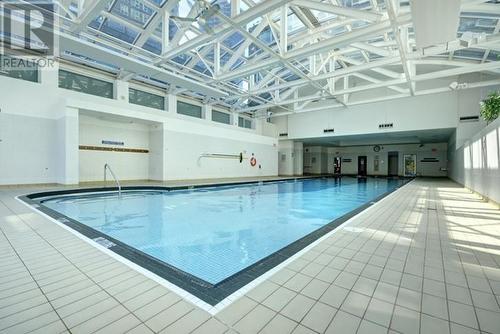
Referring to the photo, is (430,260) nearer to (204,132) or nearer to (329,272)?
(329,272)

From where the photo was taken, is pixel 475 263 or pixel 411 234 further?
pixel 411 234

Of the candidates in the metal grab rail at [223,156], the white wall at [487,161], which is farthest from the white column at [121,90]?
the white wall at [487,161]

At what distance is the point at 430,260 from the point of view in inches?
76.0

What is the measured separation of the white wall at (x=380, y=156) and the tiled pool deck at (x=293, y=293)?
647 inches

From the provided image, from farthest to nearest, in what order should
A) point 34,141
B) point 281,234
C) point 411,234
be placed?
point 34,141 < point 281,234 < point 411,234

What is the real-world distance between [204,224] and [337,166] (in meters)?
17.6

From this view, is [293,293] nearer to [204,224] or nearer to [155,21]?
[204,224]

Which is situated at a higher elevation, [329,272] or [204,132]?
[204,132]

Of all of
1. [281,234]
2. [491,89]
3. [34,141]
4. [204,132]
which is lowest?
[281,234]

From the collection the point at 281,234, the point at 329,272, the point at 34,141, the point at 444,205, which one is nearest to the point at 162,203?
the point at 281,234

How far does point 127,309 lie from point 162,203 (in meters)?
4.43

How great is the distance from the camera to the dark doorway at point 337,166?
63.0ft

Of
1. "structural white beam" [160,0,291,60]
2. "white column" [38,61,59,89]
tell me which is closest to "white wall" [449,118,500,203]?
"structural white beam" [160,0,291,60]

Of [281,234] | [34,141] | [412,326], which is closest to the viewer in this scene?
[412,326]
